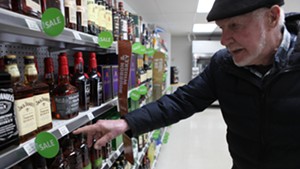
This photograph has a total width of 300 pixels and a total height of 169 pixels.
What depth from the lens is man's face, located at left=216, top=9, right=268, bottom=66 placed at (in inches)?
36.1

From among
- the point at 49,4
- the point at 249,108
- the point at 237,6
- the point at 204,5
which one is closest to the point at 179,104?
the point at 249,108

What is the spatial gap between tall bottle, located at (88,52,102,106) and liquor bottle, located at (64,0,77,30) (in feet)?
0.82

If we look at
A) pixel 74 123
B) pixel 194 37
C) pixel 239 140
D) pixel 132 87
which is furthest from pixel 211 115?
pixel 74 123

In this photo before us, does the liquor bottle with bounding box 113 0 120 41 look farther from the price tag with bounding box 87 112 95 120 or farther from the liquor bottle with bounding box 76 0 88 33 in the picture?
the price tag with bounding box 87 112 95 120

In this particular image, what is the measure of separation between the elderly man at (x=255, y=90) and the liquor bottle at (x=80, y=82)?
0.18m

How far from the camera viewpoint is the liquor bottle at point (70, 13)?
0.96m

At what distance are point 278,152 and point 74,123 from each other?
91 cm

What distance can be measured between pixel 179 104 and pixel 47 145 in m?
0.71

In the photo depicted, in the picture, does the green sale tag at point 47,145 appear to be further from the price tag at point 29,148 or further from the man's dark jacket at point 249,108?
→ the man's dark jacket at point 249,108

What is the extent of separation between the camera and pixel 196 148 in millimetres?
3807

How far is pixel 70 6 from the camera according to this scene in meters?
0.97

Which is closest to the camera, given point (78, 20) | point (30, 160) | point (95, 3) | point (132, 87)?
point (30, 160)

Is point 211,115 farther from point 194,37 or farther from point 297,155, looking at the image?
point 297,155

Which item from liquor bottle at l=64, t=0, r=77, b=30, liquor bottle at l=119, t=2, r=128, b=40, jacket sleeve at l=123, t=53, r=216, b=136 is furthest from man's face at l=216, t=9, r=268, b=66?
liquor bottle at l=119, t=2, r=128, b=40
